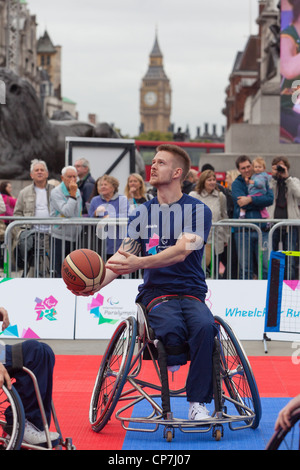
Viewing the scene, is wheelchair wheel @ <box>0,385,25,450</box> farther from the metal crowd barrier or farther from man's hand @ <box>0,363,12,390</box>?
the metal crowd barrier

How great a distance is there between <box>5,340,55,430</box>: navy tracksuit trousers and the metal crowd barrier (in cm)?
A: 585

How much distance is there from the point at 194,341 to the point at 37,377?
3.84 ft

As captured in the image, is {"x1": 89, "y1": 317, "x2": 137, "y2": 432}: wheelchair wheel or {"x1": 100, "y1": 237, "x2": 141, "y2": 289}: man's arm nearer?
{"x1": 89, "y1": 317, "x2": 137, "y2": 432}: wheelchair wheel

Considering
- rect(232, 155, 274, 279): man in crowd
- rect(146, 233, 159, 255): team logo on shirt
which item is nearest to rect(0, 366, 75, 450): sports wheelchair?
rect(146, 233, 159, 255): team logo on shirt

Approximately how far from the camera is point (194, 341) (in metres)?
5.59

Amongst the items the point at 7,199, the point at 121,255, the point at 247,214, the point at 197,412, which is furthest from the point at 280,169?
the point at 197,412

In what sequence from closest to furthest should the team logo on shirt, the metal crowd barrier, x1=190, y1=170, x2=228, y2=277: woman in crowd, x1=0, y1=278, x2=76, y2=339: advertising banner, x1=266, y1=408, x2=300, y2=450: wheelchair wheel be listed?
1. x1=266, y1=408, x2=300, y2=450: wheelchair wheel
2. the team logo on shirt
3. x1=0, y1=278, x2=76, y2=339: advertising banner
4. the metal crowd barrier
5. x1=190, y1=170, x2=228, y2=277: woman in crowd

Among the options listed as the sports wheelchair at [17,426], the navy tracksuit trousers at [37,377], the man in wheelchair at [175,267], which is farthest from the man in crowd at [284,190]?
the sports wheelchair at [17,426]

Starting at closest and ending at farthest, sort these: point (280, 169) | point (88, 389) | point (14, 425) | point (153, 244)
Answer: point (14, 425)
point (153, 244)
point (88, 389)
point (280, 169)

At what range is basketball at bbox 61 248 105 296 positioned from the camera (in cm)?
570

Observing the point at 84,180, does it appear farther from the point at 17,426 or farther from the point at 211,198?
the point at 17,426

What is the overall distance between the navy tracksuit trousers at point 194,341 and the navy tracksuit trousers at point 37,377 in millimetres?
961
